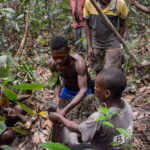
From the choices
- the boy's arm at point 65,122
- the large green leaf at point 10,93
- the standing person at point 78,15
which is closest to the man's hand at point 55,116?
the boy's arm at point 65,122

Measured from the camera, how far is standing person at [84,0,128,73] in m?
3.29

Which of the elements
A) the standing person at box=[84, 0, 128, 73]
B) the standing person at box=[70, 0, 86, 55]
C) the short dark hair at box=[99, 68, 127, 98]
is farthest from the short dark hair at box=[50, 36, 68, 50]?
the standing person at box=[70, 0, 86, 55]

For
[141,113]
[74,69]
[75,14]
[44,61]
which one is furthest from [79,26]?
[141,113]

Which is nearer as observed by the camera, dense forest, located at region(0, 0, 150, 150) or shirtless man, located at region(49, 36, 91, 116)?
dense forest, located at region(0, 0, 150, 150)

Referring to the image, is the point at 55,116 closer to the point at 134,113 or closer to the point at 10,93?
the point at 10,93

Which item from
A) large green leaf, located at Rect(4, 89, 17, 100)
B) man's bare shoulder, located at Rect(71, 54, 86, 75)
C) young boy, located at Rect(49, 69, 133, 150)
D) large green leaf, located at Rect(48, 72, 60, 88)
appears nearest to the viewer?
large green leaf, located at Rect(4, 89, 17, 100)

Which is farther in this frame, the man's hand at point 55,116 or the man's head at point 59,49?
the man's head at point 59,49

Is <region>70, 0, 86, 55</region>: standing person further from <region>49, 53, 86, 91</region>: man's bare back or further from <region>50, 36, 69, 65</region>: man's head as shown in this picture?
<region>50, 36, 69, 65</region>: man's head

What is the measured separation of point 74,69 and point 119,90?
1.19m

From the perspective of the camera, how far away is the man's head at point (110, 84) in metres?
1.76

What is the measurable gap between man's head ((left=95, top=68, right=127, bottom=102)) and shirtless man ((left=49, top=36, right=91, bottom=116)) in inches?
29.5

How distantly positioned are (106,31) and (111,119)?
2126 mm

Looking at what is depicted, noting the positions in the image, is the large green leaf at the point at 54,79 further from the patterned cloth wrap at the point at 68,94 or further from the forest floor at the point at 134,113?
the forest floor at the point at 134,113

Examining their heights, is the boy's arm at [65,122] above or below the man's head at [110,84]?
below
